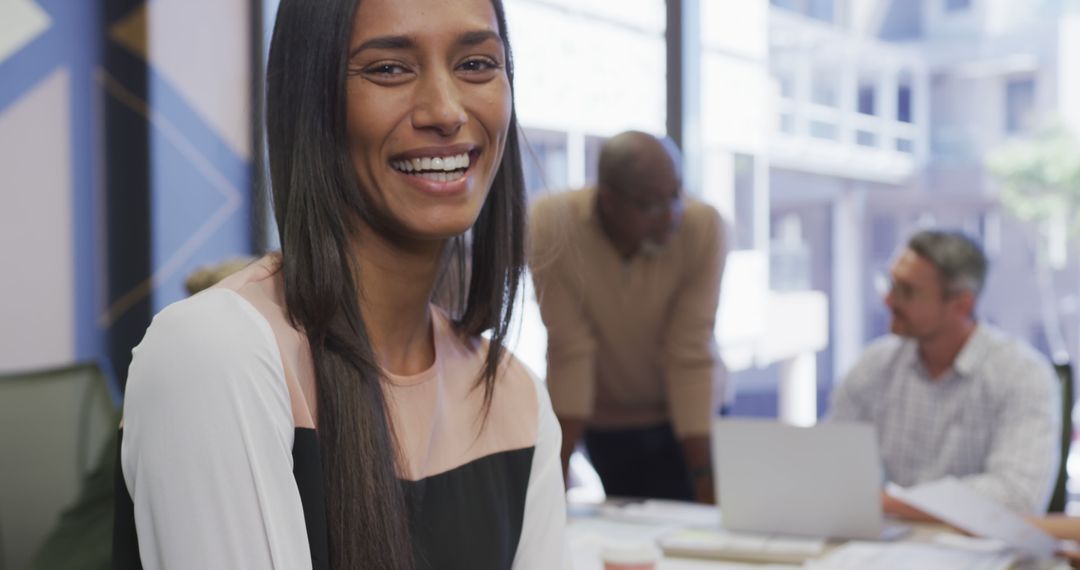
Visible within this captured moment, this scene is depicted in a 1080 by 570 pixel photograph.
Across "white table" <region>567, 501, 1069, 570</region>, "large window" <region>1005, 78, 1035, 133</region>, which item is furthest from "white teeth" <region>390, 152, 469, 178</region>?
"large window" <region>1005, 78, 1035, 133</region>

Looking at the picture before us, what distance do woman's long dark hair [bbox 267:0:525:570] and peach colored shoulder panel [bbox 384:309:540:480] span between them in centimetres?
7

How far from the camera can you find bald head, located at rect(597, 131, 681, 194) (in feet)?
9.46

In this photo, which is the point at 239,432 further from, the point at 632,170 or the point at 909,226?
the point at 909,226

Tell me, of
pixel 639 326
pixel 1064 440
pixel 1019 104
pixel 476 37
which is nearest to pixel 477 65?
pixel 476 37

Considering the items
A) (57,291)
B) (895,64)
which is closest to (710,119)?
(895,64)

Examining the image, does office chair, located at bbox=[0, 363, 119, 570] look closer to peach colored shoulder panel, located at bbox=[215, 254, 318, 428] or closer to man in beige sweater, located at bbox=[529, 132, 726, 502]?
man in beige sweater, located at bbox=[529, 132, 726, 502]

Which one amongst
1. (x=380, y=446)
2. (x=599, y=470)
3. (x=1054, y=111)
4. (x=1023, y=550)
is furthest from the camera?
→ (x=1054, y=111)

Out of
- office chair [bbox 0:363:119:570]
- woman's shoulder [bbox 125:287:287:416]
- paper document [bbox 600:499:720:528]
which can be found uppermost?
woman's shoulder [bbox 125:287:287:416]

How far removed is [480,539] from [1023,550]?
1308 millimetres

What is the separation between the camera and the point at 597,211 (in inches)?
119

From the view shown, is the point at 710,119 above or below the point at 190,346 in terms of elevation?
above

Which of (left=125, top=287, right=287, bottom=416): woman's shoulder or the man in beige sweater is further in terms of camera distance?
the man in beige sweater

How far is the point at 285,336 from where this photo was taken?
1.00 meters

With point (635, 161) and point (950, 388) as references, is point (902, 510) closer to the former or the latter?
point (950, 388)
